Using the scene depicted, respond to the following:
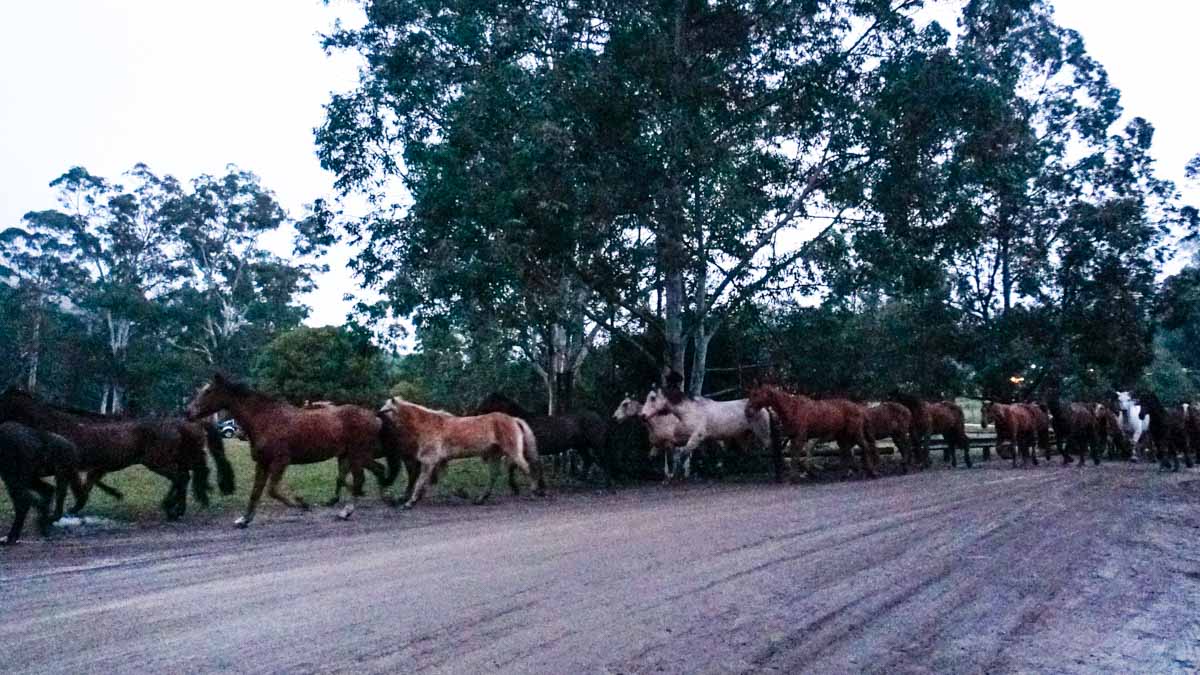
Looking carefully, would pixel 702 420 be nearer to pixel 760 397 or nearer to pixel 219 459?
pixel 760 397

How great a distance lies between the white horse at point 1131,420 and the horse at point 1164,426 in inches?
84.6

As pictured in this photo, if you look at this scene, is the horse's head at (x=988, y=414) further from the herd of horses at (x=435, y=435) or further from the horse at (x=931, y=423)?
the horse at (x=931, y=423)

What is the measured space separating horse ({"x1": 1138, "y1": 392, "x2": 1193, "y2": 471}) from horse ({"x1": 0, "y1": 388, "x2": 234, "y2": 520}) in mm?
22204

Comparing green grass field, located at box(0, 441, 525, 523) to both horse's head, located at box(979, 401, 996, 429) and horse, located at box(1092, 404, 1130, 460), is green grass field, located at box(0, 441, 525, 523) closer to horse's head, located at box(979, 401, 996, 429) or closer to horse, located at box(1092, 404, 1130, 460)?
horse's head, located at box(979, 401, 996, 429)

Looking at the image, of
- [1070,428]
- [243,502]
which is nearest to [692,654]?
[243,502]

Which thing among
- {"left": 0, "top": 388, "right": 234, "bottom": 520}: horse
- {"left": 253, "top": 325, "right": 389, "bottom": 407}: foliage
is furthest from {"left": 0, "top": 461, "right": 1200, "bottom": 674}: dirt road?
{"left": 253, "top": 325, "right": 389, "bottom": 407}: foliage

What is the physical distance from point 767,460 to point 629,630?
75.5 ft

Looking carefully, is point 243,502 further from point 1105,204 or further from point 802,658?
point 1105,204

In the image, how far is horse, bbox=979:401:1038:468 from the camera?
3050 cm

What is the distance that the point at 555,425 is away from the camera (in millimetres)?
23672

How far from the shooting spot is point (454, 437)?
18844 mm

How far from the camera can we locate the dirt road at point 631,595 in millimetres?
6773

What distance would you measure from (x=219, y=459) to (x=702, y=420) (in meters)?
11.9

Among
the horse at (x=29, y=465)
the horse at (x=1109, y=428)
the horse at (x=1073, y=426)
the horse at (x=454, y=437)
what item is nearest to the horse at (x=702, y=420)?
the horse at (x=454, y=437)
